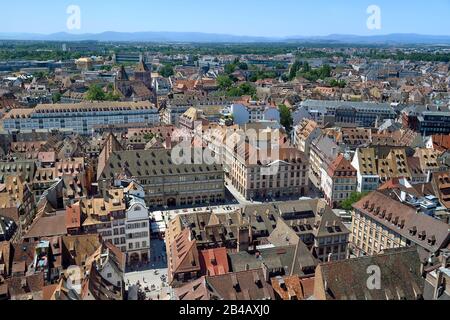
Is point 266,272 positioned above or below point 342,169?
below

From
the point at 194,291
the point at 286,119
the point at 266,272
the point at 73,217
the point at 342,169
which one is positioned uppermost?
the point at 286,119

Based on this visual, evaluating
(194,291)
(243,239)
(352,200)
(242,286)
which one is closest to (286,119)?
(352,200)

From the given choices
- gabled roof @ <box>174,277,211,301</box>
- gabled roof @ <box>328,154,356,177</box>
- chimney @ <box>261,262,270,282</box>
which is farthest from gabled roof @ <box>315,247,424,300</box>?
gabled roof @ <box>328,154,356,177</box>

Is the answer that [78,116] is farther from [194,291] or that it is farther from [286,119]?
[194,291]

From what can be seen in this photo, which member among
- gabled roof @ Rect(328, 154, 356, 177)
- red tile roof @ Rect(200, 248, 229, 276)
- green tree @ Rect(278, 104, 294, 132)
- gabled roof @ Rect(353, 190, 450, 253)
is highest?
green tree @ Rect(278, 104, 294, 132)

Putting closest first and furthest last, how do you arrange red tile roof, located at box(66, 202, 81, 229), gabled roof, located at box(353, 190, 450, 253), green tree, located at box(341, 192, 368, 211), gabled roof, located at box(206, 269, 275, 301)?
gabled roof, located at box(206, 269, 275, 301) → gabled roof, located at box(353, 190, 450, 253) → red tile roof, located at box(66, 202, 81, 229) → green tree, located at box(341, 192, 368, 211)

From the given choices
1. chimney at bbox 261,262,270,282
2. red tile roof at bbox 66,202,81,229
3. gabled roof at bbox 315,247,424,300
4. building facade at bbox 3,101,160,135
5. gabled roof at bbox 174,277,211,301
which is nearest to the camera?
gabled roof at bbox 174,277,211,301

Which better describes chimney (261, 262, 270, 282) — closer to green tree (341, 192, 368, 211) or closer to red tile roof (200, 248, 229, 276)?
red tile roof (200, 248, 229, 276)

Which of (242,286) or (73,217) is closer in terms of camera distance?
(242,286)

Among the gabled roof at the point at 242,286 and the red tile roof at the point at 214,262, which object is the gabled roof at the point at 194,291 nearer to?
the gabled roof at the point at 242,286
